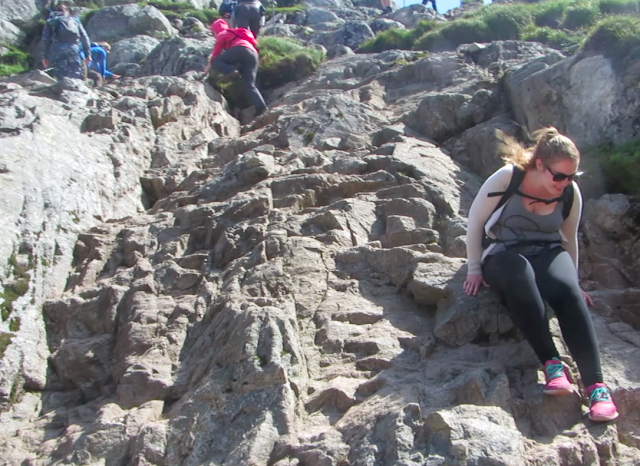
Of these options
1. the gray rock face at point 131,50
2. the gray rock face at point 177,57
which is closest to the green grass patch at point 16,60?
the gray rock face at point 131,50

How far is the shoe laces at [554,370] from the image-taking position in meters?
5.42

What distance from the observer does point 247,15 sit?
682 inches

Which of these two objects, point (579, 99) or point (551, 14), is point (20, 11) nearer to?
point (551, 14)

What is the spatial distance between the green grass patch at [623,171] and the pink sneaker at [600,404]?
13.7ft

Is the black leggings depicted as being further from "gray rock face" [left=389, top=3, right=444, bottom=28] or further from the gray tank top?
"gray rock face" [left=389, top=3, right=444, bottom=28]

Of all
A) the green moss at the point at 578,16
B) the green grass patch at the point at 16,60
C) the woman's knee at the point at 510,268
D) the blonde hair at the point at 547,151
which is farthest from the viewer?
the green grass patch at the point at 16,60

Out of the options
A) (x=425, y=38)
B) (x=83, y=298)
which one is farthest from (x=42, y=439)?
(x=425, y=38)

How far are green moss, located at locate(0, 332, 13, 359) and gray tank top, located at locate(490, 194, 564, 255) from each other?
5.20 metres

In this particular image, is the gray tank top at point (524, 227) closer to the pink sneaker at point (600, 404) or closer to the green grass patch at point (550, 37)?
the pink sneaker at point (600, 404)

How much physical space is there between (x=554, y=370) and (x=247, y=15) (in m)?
14.2

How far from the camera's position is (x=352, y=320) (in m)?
6.97

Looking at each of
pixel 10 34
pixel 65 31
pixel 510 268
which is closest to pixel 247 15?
pixel 65 31

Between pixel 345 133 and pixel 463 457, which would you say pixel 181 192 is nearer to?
pixel 345 133

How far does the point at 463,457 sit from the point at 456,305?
2072 millimetres
